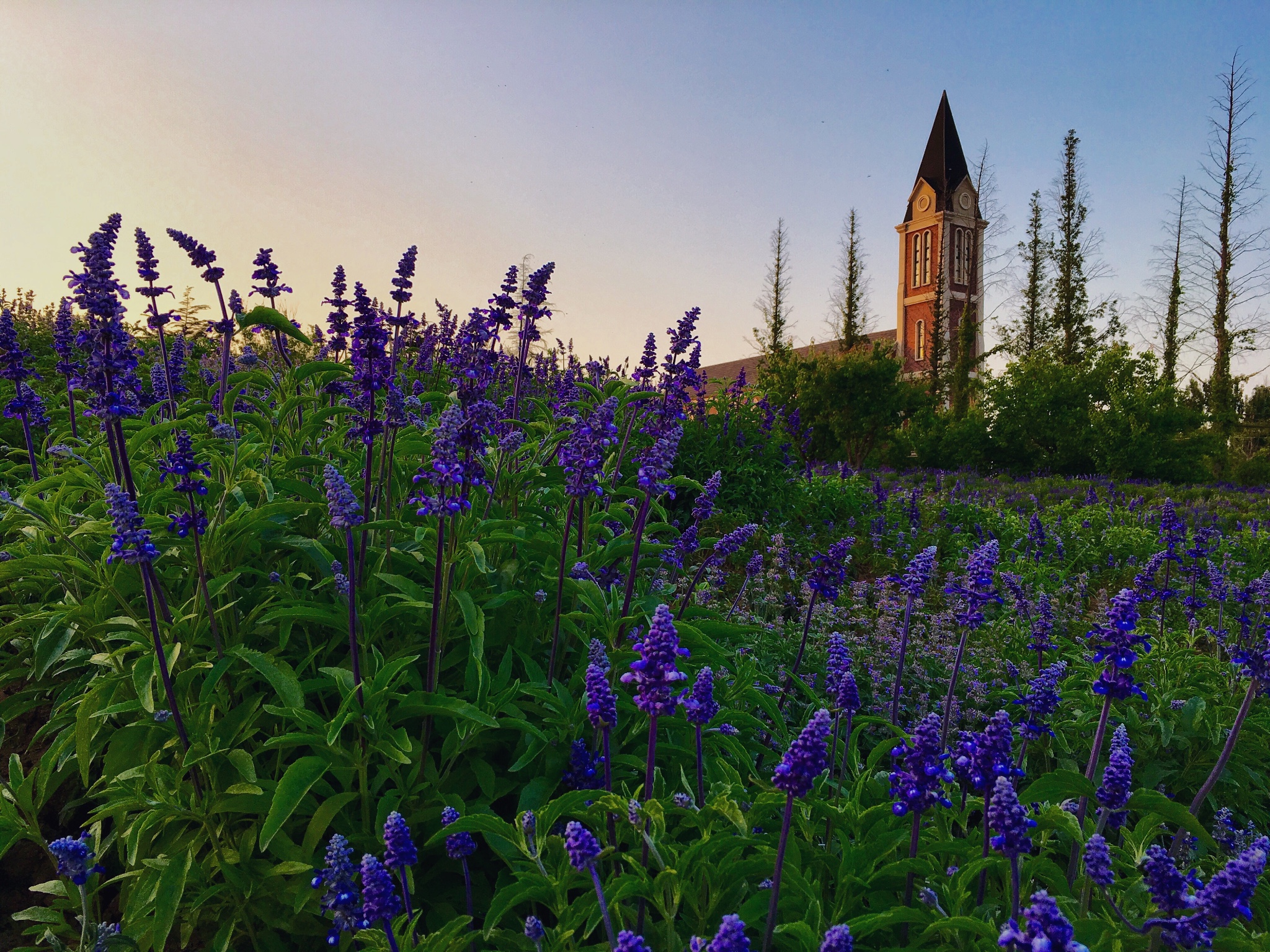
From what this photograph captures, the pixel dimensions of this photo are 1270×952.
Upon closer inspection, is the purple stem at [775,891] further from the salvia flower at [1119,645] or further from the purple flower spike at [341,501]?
the purple flower spike at [341,501]

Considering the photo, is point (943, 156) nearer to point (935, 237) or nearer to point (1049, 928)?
point (935, 237)

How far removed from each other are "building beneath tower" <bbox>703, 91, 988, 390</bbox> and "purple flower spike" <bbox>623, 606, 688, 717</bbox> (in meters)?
55.1

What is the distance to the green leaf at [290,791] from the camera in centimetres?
202

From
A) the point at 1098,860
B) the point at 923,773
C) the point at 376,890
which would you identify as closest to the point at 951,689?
the point at 923,773

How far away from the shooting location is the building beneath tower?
59.2 m

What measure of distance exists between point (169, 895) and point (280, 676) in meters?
0.66

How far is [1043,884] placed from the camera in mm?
2201

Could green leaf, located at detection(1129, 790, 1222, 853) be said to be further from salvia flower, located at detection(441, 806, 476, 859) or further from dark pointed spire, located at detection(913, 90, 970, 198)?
dark pointed spire, located at detection(913, 90, 970, 198)

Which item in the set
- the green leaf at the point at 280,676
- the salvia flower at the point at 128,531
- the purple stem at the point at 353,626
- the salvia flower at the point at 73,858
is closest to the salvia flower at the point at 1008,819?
the purple stem at the point at 353,626

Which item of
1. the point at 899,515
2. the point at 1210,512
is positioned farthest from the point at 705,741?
the point at 1210,512

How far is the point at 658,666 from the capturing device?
5.45 ft

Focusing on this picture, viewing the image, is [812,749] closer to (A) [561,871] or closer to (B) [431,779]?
(A) [561,871]

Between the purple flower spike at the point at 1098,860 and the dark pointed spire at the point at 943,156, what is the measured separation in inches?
2617

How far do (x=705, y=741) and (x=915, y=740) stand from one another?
3.38 ft
